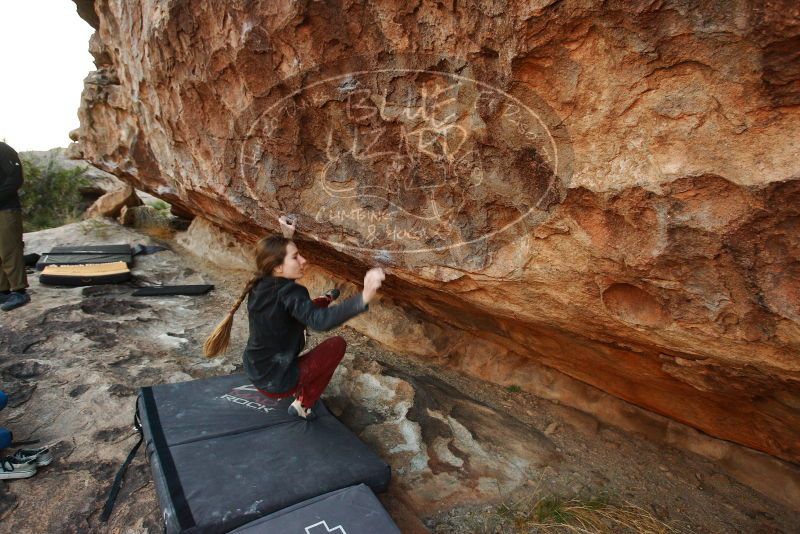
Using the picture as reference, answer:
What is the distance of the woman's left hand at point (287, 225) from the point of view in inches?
112

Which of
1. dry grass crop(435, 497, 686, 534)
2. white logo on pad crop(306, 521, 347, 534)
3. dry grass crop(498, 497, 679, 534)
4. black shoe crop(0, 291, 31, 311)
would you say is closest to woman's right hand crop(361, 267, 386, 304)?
white logo on pad crop(306, 521, 347, 534)

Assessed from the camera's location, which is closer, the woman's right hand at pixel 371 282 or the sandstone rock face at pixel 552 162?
the sandstone rock face at pixel 552 162

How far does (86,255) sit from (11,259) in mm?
1103

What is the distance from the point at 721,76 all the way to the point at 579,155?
48cm

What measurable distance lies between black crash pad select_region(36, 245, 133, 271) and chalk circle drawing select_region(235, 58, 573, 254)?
3010mm

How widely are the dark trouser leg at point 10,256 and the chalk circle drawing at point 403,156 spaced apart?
2.58 meters

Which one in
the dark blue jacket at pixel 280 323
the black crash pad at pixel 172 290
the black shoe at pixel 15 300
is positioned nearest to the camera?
the dark blue jacket at pixel 280 323

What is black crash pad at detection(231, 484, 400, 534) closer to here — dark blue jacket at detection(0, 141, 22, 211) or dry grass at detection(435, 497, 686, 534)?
dry grass at detection(435, 497, 686, 534)

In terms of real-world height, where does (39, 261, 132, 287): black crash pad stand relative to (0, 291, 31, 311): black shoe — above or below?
above

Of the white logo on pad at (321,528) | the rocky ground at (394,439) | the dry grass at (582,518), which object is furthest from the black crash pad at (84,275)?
the dry grass at (582,518)

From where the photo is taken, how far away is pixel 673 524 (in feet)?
7.78

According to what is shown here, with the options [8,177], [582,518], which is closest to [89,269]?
[8,177]

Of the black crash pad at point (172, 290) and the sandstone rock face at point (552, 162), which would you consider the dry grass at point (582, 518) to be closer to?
the sandstone rock face at point (552, 162)

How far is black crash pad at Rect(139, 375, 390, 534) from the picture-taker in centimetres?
182
